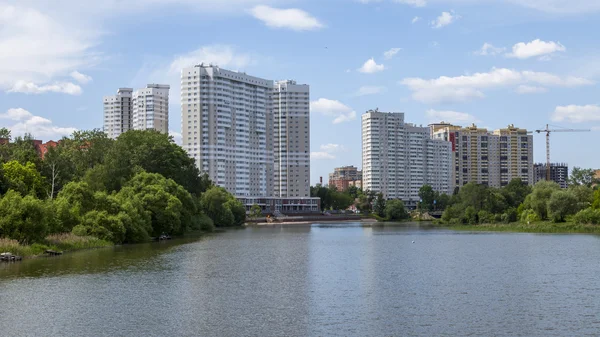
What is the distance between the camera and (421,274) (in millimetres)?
48406

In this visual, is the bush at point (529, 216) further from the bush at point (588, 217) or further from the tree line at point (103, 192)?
the tree line at point (103, 192)

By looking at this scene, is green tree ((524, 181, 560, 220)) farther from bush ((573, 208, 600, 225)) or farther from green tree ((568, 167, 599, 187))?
green tree ((568, 167, 599, 187))

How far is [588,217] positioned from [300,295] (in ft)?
269

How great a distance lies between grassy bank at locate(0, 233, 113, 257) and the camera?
5475 centimetres

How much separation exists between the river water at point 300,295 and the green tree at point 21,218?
3.35m

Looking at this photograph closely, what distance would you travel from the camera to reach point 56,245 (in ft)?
204

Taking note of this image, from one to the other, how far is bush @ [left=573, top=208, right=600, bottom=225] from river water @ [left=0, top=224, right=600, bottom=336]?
154 feet

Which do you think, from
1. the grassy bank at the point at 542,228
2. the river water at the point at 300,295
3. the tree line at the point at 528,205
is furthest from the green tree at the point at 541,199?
the river water at the point at 300,295

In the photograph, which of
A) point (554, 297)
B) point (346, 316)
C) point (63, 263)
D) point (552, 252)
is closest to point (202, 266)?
point (63, 263)

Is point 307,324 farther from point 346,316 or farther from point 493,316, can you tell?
point 493,316

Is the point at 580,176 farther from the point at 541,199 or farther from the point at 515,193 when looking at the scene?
the point at 541,199

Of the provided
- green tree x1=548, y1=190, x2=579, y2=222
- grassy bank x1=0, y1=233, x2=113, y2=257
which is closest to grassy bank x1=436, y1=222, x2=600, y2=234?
green tree x1=548, y1=190, x2=579, y2=222

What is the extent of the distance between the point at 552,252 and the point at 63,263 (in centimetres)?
4522

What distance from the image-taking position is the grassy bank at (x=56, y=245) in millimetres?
54750
